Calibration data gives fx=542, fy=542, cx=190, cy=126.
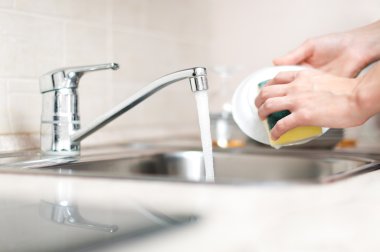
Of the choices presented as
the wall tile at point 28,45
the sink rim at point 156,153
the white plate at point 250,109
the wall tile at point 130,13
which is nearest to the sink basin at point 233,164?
the sink rim at point 156,153

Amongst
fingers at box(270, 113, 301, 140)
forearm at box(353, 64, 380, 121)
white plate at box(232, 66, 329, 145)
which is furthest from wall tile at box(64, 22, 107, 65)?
forearm at box(353, 64, 380, 121)

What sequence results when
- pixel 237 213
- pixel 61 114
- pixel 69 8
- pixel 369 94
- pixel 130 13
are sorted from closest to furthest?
1. pixel 237 213
2. pixel 369 94
3. pixel 61 114
4. pixel 69 8
5. pixel 130 13

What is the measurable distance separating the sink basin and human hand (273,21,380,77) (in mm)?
173

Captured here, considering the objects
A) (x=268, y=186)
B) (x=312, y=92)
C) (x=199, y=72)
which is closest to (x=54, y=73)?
(x=199, y=72)

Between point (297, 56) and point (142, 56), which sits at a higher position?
point (142, 56)

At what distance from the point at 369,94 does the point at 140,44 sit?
762 millimetres

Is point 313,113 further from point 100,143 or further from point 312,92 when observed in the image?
point 100,143

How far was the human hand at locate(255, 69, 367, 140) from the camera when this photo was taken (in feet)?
2.58

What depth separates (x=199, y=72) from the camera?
82 centimetres

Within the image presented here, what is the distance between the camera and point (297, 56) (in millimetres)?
1038

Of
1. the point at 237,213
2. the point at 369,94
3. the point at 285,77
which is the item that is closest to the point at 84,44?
the point at 285,77

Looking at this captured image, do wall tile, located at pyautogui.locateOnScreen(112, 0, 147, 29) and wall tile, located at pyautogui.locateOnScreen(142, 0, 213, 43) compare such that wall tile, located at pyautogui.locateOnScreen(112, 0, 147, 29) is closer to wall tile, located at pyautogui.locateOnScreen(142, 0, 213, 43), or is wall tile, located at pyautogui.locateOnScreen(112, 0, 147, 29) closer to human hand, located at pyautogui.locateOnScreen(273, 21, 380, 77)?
wall tile, located at pyautogui.locateOnScreen(142, 0, 213, 43)

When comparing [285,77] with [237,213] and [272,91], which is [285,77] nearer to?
[272,91]

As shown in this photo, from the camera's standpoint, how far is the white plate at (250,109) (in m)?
0.92
